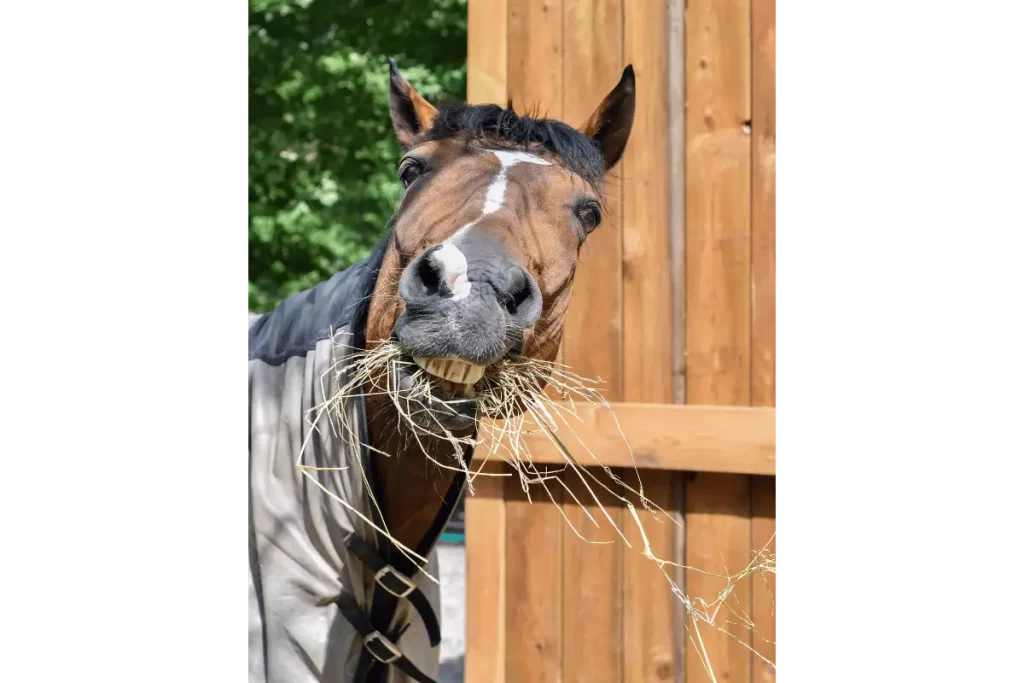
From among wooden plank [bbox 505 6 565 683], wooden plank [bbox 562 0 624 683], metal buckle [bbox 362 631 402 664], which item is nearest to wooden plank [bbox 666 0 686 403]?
wooden plank [bbox 562 0 624 683]

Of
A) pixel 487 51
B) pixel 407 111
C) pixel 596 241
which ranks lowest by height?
pixel 596 241

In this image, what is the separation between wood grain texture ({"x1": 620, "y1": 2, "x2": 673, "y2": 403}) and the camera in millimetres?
1477

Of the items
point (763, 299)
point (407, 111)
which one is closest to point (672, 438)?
point (763, 299)

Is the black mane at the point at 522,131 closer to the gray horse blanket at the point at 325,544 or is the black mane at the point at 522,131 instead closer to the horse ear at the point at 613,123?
the horse ear at the point at 613,123

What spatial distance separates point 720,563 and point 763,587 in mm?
88

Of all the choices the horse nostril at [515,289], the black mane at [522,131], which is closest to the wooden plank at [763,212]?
the black mane at [522,131]

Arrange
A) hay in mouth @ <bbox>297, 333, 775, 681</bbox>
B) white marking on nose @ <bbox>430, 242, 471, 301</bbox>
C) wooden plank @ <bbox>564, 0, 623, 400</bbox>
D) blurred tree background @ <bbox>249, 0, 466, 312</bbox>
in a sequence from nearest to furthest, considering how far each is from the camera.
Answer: white marking on nose @ <bbox>430, 242, 471, 301</bbox> < hay in mouth @ <bbox>297, 333, 775, 681</bbox> < wooden plank @ <bbox>564, 0, 623, 400</bbox> < blurred tree background @ <bbox>249, 0, 466, 312</bbox>

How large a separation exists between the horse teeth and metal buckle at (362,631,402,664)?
1.80 feet

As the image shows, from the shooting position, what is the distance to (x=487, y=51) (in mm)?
1557

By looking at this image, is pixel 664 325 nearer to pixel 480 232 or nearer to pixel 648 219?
pixel 648 219

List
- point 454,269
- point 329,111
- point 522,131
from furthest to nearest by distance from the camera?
point 329,111 < point 522,131 < point 454,269

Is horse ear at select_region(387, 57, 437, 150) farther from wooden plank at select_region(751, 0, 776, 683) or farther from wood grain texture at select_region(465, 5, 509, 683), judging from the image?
wooden plank at select_region(751, 0, 776, 683)

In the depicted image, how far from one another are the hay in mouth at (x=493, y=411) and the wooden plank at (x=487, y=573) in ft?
0.27
